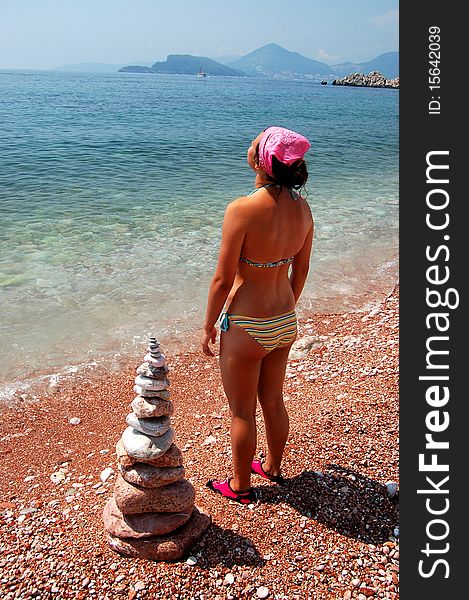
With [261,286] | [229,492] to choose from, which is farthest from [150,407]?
[229,492]

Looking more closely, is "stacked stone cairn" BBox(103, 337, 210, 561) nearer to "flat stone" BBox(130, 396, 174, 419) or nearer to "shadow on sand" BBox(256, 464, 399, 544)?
"flat stone" BBox(130, 396, 174, 419)

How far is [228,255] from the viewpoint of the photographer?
11.2 feet

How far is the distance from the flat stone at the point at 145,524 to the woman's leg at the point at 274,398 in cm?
91

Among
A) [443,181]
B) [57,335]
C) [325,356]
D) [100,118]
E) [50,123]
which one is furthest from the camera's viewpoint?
[100,118]

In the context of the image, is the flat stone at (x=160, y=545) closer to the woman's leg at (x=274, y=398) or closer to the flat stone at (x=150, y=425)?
the flat stone at (x=150, y=425)

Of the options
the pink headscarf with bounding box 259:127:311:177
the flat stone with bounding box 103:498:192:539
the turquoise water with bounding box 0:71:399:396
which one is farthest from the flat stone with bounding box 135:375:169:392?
the turquoise water with bounding box 0:71:399:396

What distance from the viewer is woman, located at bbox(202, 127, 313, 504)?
3.33 m

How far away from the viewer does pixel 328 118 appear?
169 ft

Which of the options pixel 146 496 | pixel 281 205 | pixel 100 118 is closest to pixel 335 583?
pixel 146 496

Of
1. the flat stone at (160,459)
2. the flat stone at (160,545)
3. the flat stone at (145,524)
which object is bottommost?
the flat stone at (160,545)

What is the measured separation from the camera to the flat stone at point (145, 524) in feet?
12.0

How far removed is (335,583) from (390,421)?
2.07 m

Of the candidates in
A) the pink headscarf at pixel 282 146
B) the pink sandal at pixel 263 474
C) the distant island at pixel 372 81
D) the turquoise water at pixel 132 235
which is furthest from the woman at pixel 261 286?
the distant island at pixel 372 81

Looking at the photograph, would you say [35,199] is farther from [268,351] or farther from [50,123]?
[50,123]
